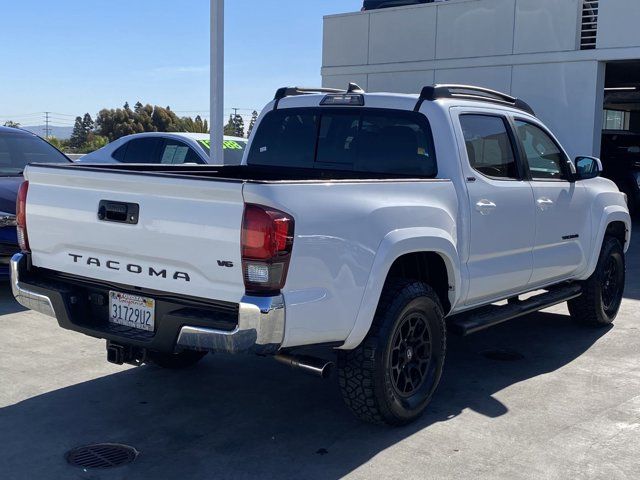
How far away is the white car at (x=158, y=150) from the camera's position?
445 inches

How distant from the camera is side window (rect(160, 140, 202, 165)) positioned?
11.3 metres

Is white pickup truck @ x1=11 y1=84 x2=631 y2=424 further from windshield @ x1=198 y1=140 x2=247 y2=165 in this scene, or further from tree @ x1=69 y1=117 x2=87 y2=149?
tree @ x1=69 y1=117 x2=87 y2=149

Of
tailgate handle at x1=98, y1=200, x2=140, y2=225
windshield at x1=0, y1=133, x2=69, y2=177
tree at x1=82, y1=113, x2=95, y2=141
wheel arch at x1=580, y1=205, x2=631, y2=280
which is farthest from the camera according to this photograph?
tree at x1=82, y1=113, x2=95, y2=141

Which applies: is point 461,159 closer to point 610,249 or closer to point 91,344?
point 610,249

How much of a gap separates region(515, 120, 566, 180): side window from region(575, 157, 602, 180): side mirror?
0.58 ft

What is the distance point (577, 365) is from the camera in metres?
5.98

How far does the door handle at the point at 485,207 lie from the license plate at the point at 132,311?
2.28m

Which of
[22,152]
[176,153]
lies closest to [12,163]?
[22,152]

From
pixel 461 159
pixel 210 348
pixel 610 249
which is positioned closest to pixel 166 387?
pixel 210 348

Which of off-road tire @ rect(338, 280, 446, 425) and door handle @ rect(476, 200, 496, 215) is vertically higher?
door handle @ rect(476, 200, 496, 215)

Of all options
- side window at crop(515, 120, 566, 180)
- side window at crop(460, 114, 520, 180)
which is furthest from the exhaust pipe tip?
side window at crop(515, 120, 566, 180)

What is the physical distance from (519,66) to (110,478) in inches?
588

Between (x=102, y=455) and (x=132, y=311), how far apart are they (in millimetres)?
796

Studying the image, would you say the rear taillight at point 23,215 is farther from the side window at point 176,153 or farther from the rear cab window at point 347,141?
the side window at point 176,153
